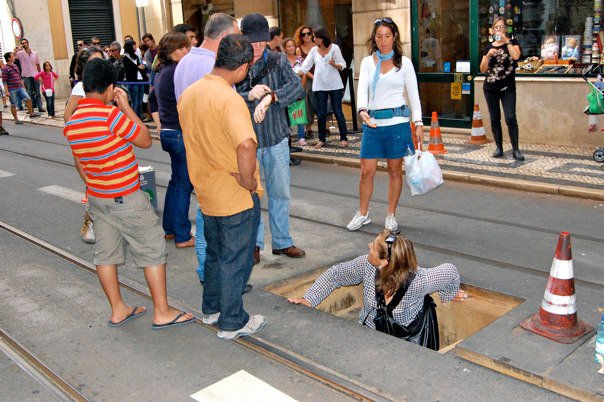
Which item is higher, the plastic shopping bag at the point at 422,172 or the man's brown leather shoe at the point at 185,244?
the plastic shopping bag at the point at 422,172

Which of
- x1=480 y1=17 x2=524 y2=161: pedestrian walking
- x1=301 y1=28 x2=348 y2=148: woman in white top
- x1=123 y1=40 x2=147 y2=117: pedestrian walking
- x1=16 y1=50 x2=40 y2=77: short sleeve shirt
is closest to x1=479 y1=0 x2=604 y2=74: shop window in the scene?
x1=480 y1=17 x2=524 y2=161: pedestrian walking

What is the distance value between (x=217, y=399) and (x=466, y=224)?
4007 millimetres

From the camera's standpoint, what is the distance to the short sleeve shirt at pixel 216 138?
417 centimetres

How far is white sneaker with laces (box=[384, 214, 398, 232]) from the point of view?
22.9 ft

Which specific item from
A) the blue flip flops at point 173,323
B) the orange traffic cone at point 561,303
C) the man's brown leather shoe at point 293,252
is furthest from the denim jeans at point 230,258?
the orange traffic cone at point 561,303

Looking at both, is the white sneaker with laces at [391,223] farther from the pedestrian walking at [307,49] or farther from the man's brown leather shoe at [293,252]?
the pedestrian walking at [307,49]

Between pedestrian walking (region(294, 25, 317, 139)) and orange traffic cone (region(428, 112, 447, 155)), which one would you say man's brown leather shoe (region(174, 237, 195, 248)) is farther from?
pedestrian walking (region(294, 25, 317, 139))

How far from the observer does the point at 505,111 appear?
9789 millimetres

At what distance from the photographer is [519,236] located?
6715mm

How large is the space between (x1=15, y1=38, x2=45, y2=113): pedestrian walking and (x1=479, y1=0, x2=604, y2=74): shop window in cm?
1335

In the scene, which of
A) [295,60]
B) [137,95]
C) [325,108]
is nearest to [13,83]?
[137,95]

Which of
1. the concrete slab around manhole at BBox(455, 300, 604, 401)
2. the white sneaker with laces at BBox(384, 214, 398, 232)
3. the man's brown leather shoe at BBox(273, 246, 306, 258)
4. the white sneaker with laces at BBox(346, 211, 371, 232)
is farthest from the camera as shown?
the white sneaker with laces at BBox(346, 211, 371, 232)

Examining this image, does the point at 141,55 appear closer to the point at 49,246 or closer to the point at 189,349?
the point at 49,246

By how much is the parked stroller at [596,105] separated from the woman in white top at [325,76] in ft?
13.1
